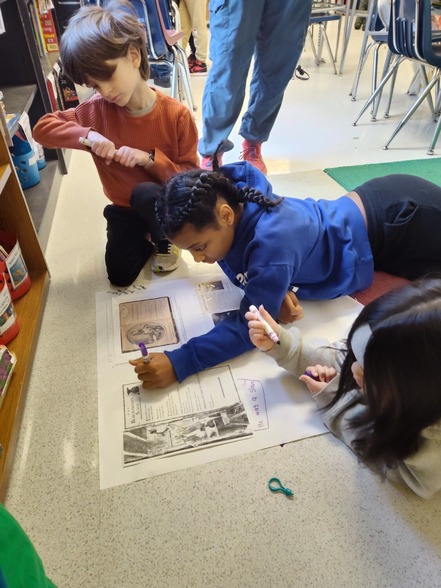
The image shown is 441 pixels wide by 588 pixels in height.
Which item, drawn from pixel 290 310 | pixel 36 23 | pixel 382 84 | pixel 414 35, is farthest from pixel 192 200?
pixel 382 84

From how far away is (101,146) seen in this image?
1135 millimetres

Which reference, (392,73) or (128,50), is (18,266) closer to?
(128,50)

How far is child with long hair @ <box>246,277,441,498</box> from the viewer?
574mm

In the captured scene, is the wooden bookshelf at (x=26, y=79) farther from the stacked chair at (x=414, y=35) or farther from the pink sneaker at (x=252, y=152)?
the stacked chair at (x=414, y=35)

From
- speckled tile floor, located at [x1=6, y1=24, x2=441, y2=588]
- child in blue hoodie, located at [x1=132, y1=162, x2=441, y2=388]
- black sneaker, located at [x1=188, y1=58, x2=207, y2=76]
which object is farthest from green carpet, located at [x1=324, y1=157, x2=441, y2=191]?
black sneaker, located at [x1=188, y1=58, x2=207, y2=76]

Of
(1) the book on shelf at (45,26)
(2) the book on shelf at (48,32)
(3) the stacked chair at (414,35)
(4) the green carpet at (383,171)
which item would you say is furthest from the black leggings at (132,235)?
(3) the stacked chair at (414,35)

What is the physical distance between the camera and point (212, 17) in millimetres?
1566

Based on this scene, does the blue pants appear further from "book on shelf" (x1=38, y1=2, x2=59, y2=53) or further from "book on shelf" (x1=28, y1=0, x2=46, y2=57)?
"book on shelf" (x1=38, y1=2, x2=59, y2=53)

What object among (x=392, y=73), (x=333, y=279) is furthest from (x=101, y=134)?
(x=392, y=73)

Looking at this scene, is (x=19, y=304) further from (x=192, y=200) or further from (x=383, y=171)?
(x=383, y=171)

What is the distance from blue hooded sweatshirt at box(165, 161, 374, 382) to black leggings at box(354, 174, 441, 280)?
0.05 meters

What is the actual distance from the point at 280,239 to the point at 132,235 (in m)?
0.57

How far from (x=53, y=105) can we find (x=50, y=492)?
1.59 metres

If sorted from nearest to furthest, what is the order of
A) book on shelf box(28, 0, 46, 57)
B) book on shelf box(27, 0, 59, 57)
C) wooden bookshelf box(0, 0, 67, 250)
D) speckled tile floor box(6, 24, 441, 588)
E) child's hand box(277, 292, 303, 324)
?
speckled tile floor box(6, 24, 441, 588)
child's hand box(277, 292, 303, 324)
wooden bookshelf box(0, 0, 67, 250)
book on shelf box(28, 0, 46, 57)
book on shelf box(27, 0, 59, 57)
